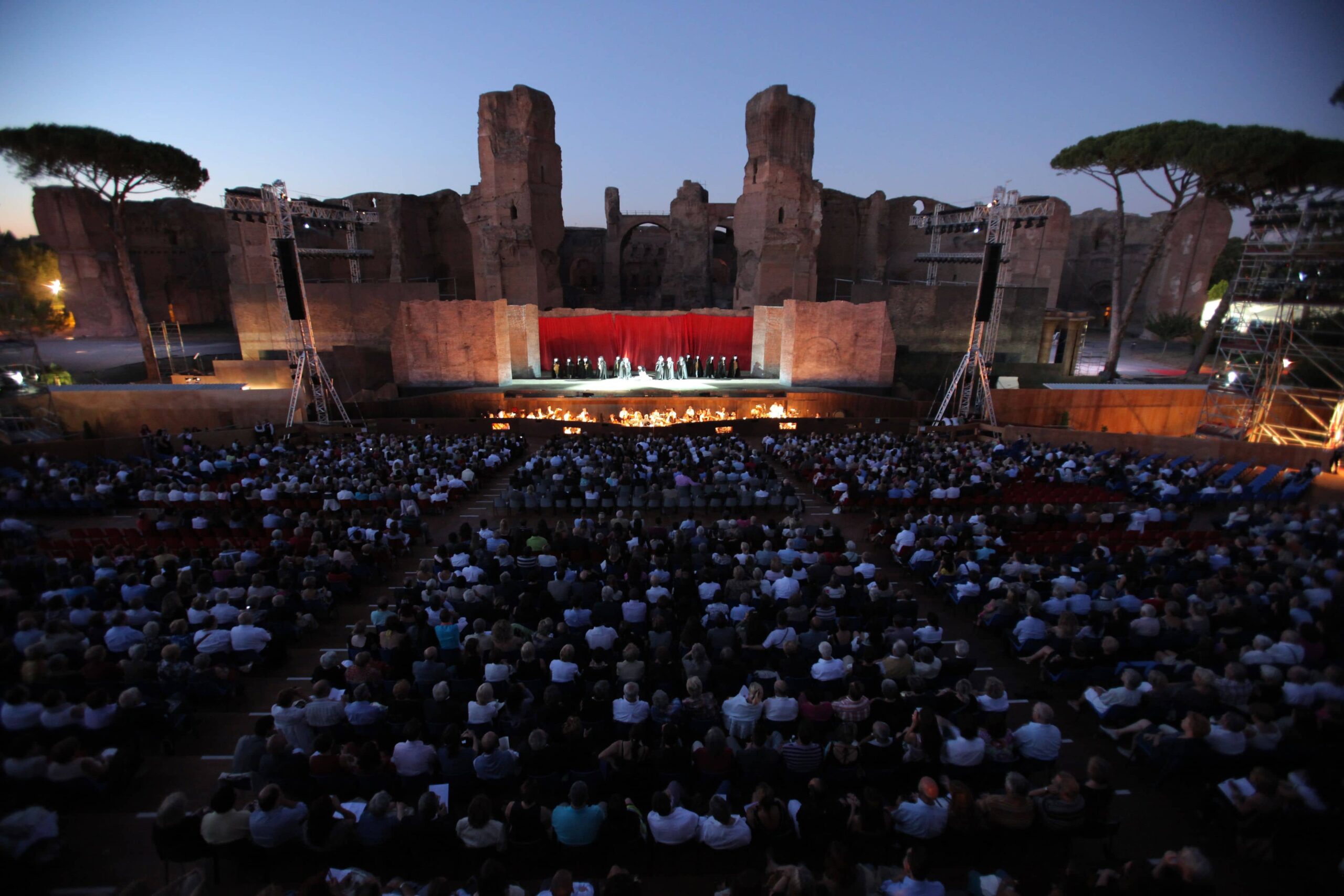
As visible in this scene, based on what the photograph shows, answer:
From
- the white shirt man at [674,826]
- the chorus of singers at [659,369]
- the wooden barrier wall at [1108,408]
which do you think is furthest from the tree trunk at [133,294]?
the wooden barrier wall at [1108,408]

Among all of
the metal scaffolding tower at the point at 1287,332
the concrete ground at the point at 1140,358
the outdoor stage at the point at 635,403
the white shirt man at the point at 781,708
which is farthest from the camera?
the concrete ground at the point at 1140,358

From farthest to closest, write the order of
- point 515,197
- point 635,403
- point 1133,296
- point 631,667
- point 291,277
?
point 515,197 < point 1133,296 < point 635,403 < point 291,277 < point 631,667

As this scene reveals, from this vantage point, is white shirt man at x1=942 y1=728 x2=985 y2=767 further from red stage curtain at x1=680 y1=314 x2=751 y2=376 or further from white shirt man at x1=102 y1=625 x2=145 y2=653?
red stage curtain at x1=680 y1=314 x2=751 y2=376

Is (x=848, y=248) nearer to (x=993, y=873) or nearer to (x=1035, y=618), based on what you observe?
(x=1035, y=618)

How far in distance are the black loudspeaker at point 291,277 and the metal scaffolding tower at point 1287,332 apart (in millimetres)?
21193

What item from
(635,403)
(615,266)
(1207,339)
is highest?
(615,266)

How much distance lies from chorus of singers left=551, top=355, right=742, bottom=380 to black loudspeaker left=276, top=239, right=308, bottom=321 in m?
9.06

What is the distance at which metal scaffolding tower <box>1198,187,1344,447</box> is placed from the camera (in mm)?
11938

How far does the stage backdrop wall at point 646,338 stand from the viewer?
23.6 meters

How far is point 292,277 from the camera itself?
50.3 ft

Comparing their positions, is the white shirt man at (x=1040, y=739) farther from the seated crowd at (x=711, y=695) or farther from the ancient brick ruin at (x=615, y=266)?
the ancient brick ruin at (x=615, y=266)

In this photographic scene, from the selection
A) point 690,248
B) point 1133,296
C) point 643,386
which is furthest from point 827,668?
point 690,248

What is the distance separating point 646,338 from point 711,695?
20.9 meters

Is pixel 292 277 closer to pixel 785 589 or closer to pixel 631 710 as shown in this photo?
pixel 785 589
